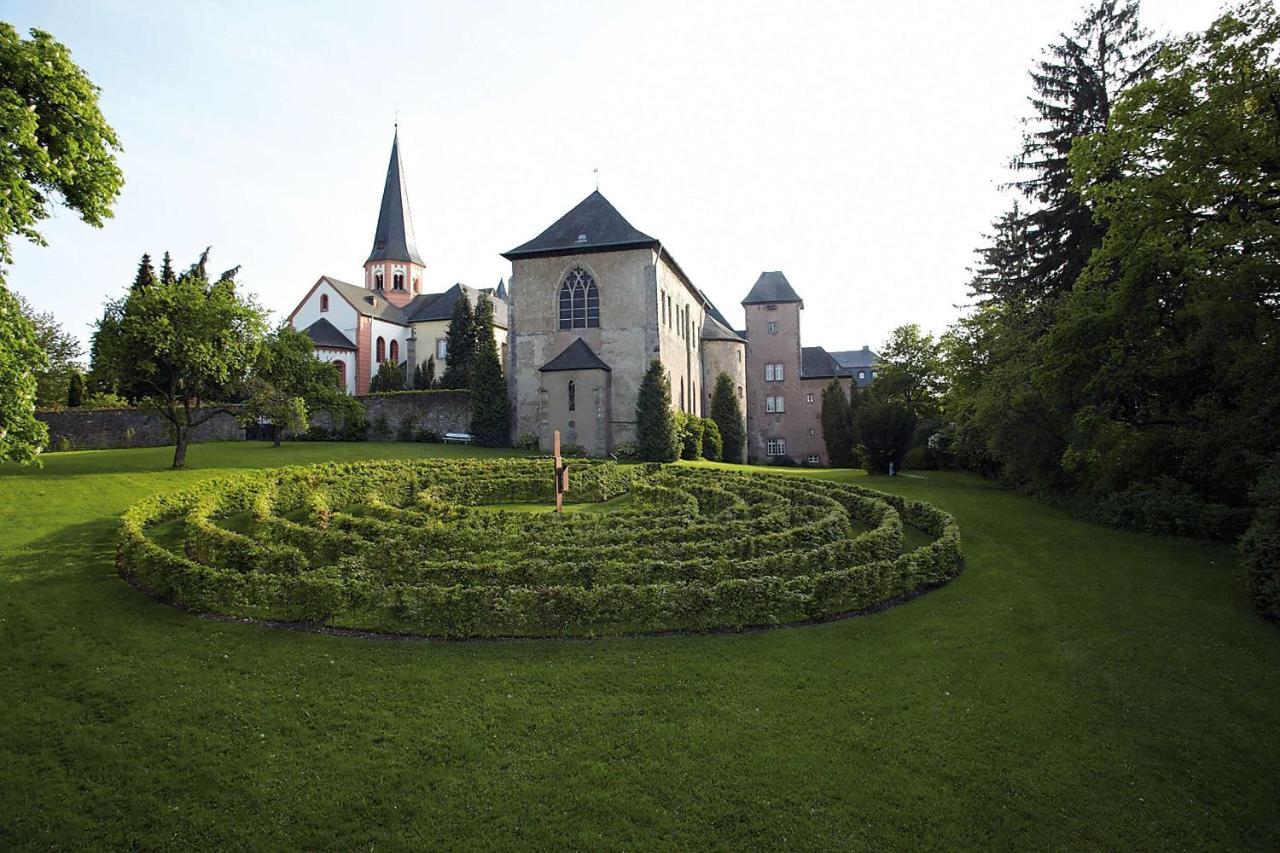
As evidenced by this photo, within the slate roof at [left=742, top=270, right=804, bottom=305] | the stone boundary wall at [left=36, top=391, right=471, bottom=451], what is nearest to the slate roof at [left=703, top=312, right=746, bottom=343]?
the slate roof at [left=742, top=270, right=804, bottom=305]

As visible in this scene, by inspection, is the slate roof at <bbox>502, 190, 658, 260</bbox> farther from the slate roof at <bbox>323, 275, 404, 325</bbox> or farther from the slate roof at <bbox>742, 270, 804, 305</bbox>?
the slate roof at <bbox>323, 275, 404, 325</bbox>

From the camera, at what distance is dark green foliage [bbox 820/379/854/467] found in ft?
146

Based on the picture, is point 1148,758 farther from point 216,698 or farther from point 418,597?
point 216,698

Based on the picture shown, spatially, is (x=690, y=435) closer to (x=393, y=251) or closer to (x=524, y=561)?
(x=524, y=561)

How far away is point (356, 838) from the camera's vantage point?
6066 millimetres

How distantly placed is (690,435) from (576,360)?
26.2 ft

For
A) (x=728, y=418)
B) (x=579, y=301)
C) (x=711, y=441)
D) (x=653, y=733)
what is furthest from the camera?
(x=728, y=418)

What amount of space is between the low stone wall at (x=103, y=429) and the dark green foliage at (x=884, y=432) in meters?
31.5

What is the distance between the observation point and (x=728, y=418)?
47.4 metres

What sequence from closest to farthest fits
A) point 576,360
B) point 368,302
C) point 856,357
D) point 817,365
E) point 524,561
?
point 524,561
point 576,360
point 817,365
point 368,302
point 856,357

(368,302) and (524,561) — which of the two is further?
(368,302)

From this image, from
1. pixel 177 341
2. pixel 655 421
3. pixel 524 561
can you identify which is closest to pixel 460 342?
pixel 655 421

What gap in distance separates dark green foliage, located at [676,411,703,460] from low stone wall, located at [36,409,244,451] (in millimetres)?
23280

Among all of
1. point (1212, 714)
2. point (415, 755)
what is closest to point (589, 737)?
point (415, 755)
